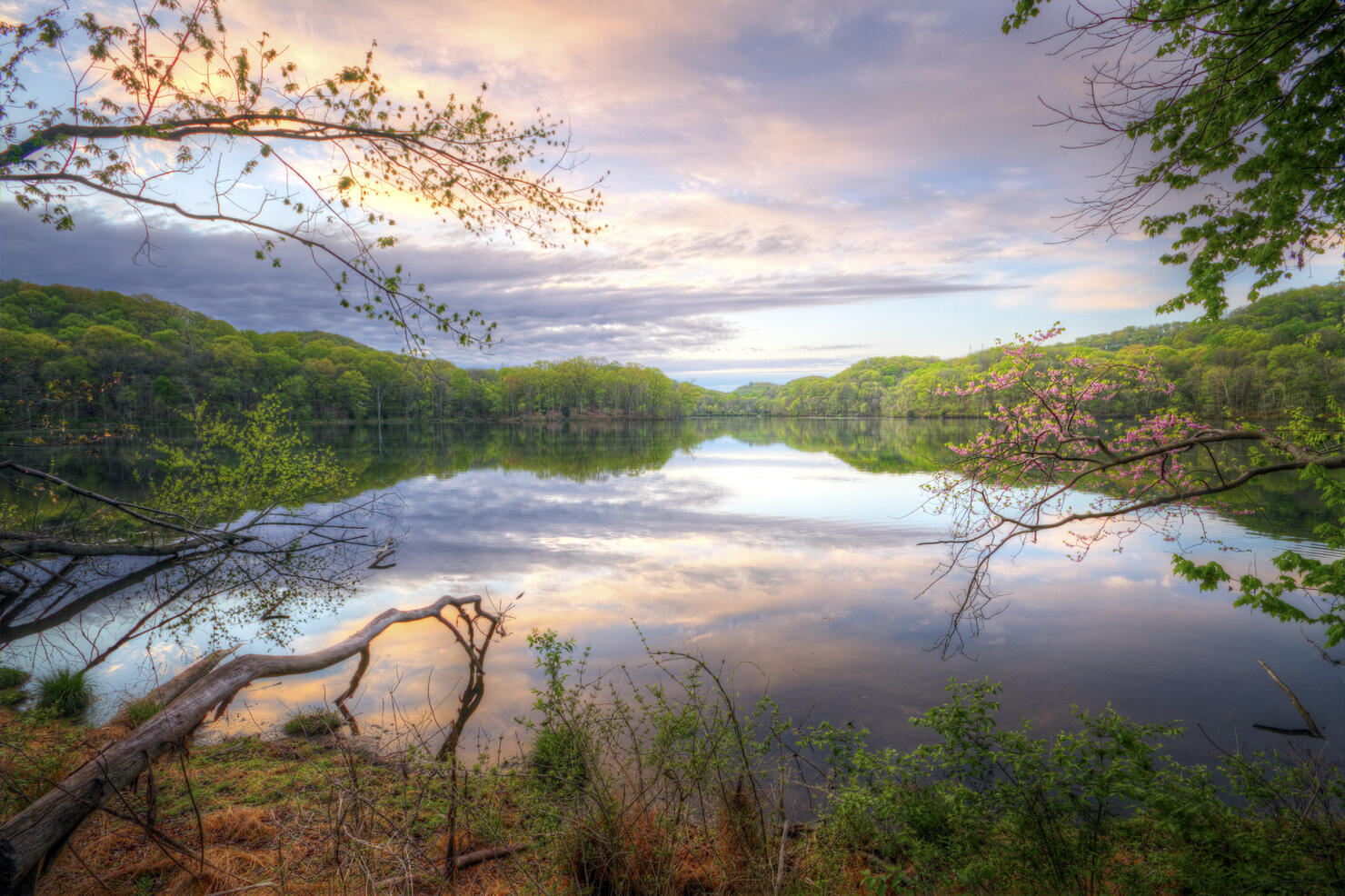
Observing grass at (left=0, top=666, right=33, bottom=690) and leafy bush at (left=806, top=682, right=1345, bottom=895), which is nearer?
leafy bush at (left=806, top=682, right=1345, bottom=895)

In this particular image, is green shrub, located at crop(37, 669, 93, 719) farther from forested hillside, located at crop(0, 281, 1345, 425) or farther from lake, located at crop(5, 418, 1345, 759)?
forested hillside, located at crop(0, 281, 1345, 425)

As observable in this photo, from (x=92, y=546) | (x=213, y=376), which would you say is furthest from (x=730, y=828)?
(x=213, y=376)

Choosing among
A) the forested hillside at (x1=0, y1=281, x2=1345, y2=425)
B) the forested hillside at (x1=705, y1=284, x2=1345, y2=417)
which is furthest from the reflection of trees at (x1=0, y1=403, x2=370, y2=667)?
the forested hillside at (x1=705, y1=284, x2=1345, y2=417)

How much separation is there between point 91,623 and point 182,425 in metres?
81.9

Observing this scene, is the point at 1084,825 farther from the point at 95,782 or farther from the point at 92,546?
the point at 92,546

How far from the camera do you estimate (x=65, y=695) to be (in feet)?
24.7

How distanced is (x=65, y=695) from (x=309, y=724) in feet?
11.9

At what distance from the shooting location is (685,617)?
1143 cm

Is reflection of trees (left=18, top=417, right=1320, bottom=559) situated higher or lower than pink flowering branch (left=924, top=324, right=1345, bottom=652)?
lower

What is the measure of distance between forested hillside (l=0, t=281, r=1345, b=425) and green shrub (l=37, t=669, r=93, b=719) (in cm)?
394

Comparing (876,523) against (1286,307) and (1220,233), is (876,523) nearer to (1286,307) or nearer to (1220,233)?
(1286,307)

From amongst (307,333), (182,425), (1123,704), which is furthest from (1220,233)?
(307,333)

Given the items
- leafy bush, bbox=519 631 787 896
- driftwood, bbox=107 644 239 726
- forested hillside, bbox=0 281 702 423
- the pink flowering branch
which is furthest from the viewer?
forested hillside, bbox=0 281 702 423

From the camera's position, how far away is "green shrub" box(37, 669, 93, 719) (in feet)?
24.1
